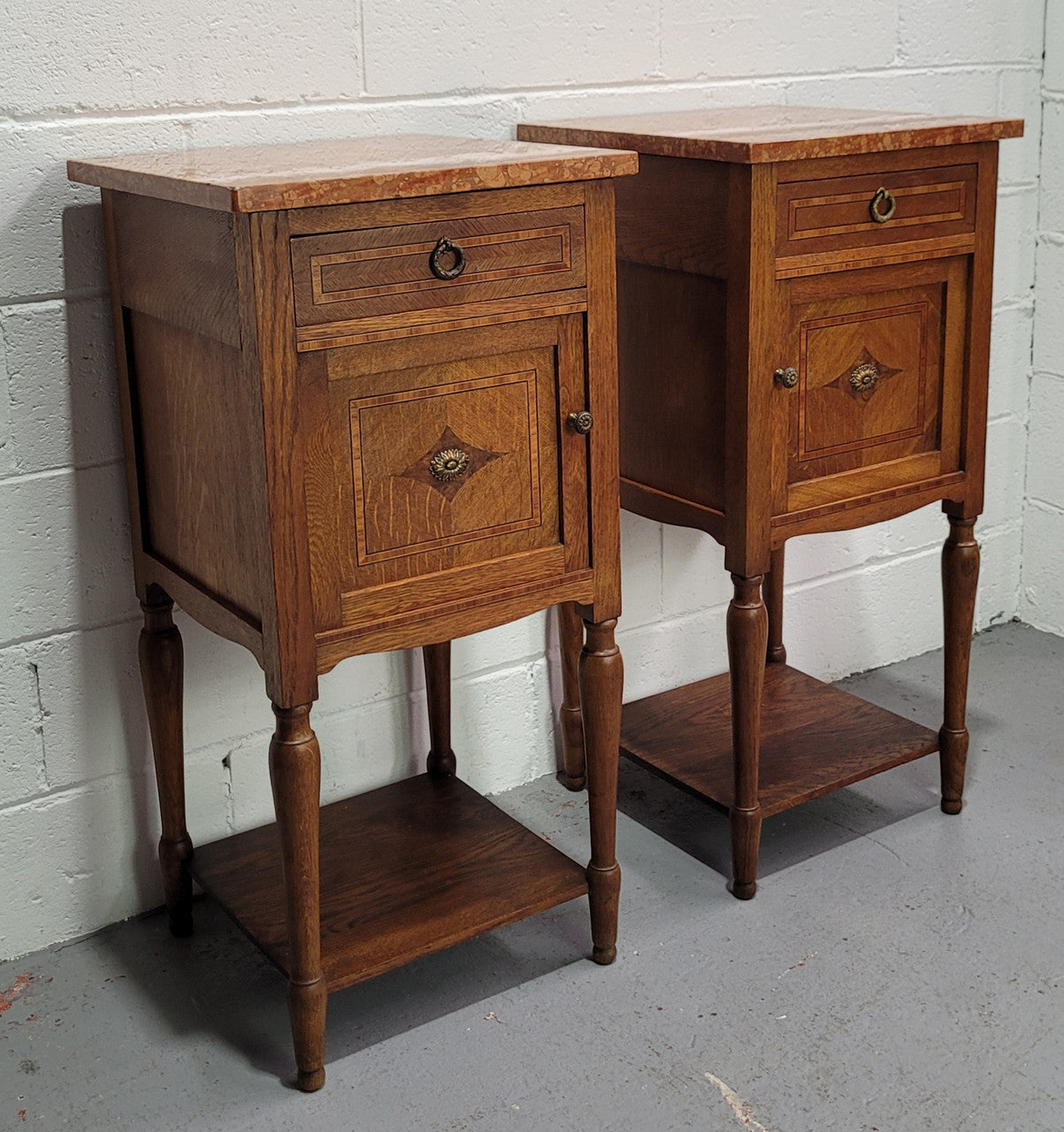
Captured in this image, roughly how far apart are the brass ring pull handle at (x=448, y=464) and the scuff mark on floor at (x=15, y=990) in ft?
3.25

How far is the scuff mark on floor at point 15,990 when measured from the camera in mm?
2051

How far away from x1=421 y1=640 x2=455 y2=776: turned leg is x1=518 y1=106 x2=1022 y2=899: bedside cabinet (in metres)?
0.37

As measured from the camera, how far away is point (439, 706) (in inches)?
95.3

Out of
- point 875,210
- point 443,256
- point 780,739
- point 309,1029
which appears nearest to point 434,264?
point 443,256

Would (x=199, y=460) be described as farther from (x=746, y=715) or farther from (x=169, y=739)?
(x=746, y=715)

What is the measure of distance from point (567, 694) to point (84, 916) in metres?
0.88

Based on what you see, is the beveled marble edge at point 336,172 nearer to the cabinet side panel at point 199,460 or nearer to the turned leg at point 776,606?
the cabinet side panel at point 199,460

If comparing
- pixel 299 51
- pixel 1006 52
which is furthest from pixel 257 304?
pixel 1006 52

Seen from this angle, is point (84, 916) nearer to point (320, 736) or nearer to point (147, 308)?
point (320, 736)

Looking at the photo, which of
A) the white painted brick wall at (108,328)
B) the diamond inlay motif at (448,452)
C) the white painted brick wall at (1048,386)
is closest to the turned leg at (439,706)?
the white painted brick wall at (108,328)

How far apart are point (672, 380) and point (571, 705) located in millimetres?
664

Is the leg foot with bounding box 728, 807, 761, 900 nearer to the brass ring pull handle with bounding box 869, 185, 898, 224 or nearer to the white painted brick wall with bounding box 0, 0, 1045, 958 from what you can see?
the white painted brick wall with bounding box 0, 0, 1045, 958

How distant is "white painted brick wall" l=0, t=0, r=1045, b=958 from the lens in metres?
1.98

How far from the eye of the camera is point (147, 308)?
1.87m
